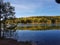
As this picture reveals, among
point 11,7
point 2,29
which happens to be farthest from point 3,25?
point 11,7

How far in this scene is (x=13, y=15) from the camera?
17.3 metres

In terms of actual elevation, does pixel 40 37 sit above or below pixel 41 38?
below

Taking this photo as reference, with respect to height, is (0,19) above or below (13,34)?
above

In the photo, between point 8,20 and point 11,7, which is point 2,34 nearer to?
point 8,20

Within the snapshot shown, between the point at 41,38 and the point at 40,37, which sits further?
the point at 40,37

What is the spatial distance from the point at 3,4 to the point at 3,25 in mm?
1873

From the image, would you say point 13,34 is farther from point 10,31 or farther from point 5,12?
point 5,12

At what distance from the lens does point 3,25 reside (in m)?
17.7

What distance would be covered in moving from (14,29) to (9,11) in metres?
1.62

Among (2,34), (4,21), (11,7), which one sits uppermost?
(11,7)

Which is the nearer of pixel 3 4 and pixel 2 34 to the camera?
pixel 3 4

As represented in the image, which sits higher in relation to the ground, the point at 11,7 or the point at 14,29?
the point at 11,7

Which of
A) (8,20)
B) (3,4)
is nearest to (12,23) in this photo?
(8,20)

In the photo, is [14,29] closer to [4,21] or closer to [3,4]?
[4,21]
